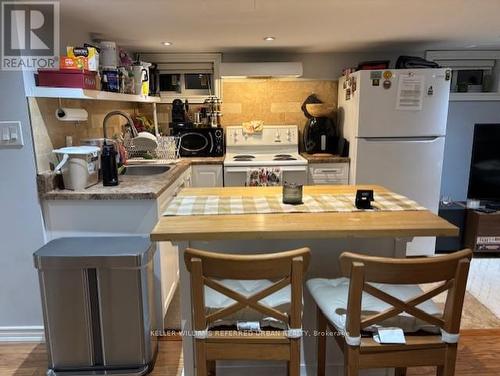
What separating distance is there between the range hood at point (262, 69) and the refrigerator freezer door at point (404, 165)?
935 mm

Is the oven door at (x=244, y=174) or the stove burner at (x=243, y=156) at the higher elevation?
the stove burner at (x=243, y=156)

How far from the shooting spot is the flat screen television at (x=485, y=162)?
11.5 ft

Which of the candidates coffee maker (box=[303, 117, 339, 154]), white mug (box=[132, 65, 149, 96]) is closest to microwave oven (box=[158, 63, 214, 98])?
white mug (box=[132, 65, 149, 96])

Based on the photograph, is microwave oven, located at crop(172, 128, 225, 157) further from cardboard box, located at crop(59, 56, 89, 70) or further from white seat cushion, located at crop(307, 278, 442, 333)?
white seat cushion, located at crop(307, 278, 442, 333)

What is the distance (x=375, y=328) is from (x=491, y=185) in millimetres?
2931

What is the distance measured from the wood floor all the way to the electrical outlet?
1.17 meters

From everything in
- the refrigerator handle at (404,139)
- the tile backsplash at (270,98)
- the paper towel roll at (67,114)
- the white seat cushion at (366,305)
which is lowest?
the white seat cushion at (366,305)

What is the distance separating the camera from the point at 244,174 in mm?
3469

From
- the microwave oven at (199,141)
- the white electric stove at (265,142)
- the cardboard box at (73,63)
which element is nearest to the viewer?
the cardboard box at (73,63)

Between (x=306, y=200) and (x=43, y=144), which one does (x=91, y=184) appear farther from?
(x=306, y=200)

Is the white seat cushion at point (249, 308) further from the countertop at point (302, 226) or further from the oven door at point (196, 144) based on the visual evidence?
the oven door at point (196, 144)

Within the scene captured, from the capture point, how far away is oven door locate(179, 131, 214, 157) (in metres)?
3.68

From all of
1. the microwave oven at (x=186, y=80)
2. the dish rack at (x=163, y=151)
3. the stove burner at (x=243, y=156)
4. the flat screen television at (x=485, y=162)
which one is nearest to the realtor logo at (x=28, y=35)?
the dish rack at (x=163, y=151)

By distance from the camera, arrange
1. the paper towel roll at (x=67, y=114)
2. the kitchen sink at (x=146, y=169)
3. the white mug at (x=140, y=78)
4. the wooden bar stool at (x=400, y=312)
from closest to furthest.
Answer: the wooden bar stool at (x=400, y=312) < the paper towel roll at (x=67, y=114) < the white mug at (x=140, y=78) < the kitchen sink at (x=146, y=169)
